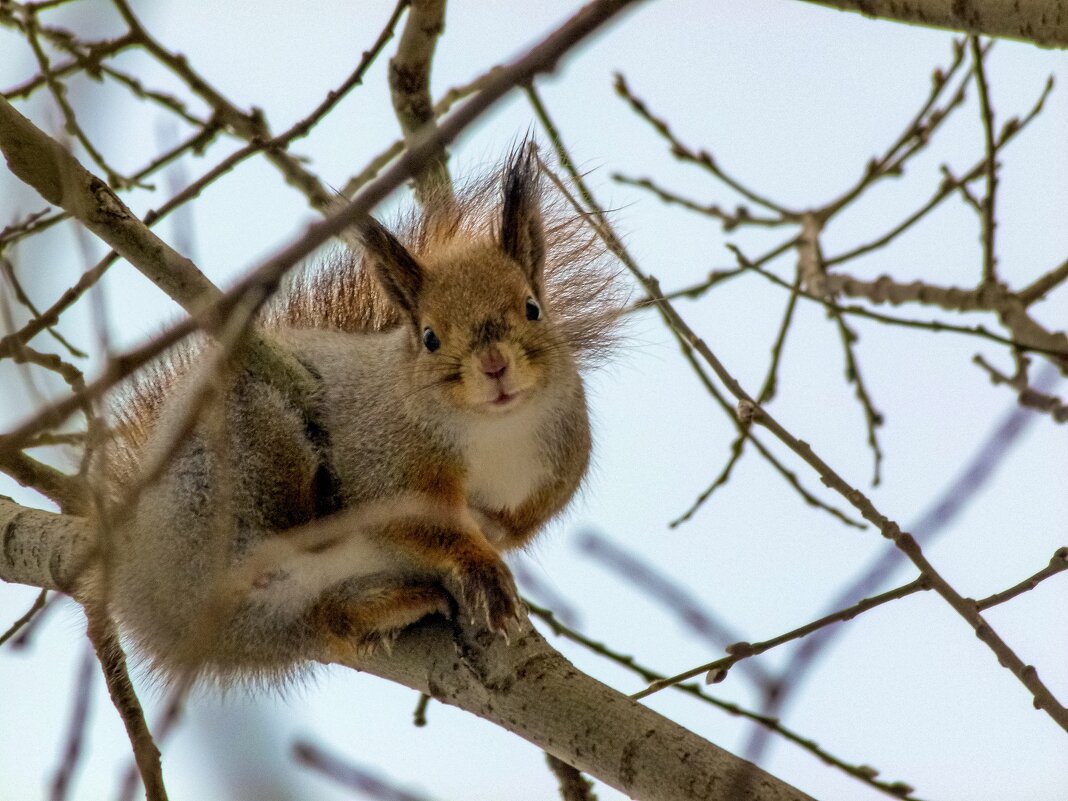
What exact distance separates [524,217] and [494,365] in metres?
0.52

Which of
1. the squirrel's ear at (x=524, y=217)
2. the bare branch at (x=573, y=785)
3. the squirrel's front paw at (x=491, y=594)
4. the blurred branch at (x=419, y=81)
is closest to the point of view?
the squirrel's front paw at (x=491, y=594)

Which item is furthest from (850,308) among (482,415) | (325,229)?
(325,229)

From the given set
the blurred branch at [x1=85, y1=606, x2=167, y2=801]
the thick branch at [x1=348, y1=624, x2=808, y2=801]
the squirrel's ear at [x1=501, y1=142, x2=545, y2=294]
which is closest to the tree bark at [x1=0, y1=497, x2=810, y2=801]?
the thick branch at [x1=348, y1=624, x2=808, y2=801]

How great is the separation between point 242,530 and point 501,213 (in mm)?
966

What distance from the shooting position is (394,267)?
2.72 meters

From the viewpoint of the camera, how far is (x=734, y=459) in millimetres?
2928

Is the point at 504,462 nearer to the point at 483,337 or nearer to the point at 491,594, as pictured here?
the point at 483,337

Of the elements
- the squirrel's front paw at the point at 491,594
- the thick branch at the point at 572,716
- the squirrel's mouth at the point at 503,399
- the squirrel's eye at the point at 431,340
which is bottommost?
the thick branch at the point at 572,716

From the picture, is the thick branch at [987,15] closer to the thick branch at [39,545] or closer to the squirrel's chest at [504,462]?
the squirrel's chest at [504,462]

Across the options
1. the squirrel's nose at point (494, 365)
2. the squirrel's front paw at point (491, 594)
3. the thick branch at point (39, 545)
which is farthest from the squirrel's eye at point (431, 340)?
the thick branch at point (39, 545)

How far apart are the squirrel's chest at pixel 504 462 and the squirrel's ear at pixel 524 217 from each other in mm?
350

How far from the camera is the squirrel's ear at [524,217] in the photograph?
2.80 meters

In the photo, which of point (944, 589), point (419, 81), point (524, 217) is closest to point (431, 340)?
point (524, 217)

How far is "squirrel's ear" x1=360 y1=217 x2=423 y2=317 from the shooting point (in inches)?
105
